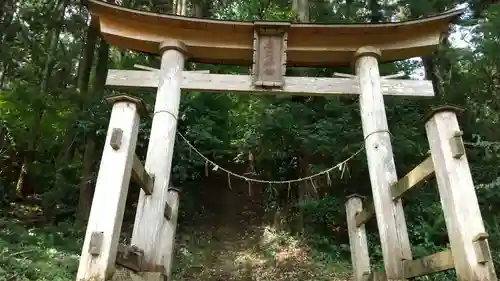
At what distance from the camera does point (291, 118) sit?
9.22 meters

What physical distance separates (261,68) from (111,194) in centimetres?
265

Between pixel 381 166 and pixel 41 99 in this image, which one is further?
pixel 41 99

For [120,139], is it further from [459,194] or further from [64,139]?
[64,139]

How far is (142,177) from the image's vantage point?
4.40 meters

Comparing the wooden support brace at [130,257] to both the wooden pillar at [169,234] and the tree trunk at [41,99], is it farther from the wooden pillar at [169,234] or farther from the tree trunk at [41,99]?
the tree trunk at [41,99]

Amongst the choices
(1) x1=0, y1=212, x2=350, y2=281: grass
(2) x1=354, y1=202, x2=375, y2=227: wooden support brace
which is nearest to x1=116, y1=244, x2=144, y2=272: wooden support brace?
(1) x1=0, y1=212, x2=350, y2=281: grass

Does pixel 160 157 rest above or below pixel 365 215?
above

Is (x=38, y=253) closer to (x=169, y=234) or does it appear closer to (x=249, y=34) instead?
(x=169, y=234)

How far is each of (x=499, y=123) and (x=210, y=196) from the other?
276 inches

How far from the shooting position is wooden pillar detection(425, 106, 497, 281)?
3.35m

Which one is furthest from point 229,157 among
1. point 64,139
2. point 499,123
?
point 499,123

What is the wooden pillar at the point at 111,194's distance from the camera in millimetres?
3344

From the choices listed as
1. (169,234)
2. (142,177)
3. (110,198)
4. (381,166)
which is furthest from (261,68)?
(110,198)

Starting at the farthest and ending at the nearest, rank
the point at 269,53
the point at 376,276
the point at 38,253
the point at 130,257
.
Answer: the point at 38,253
the point at 269,53
the point at 376,276
the point at 130,257
